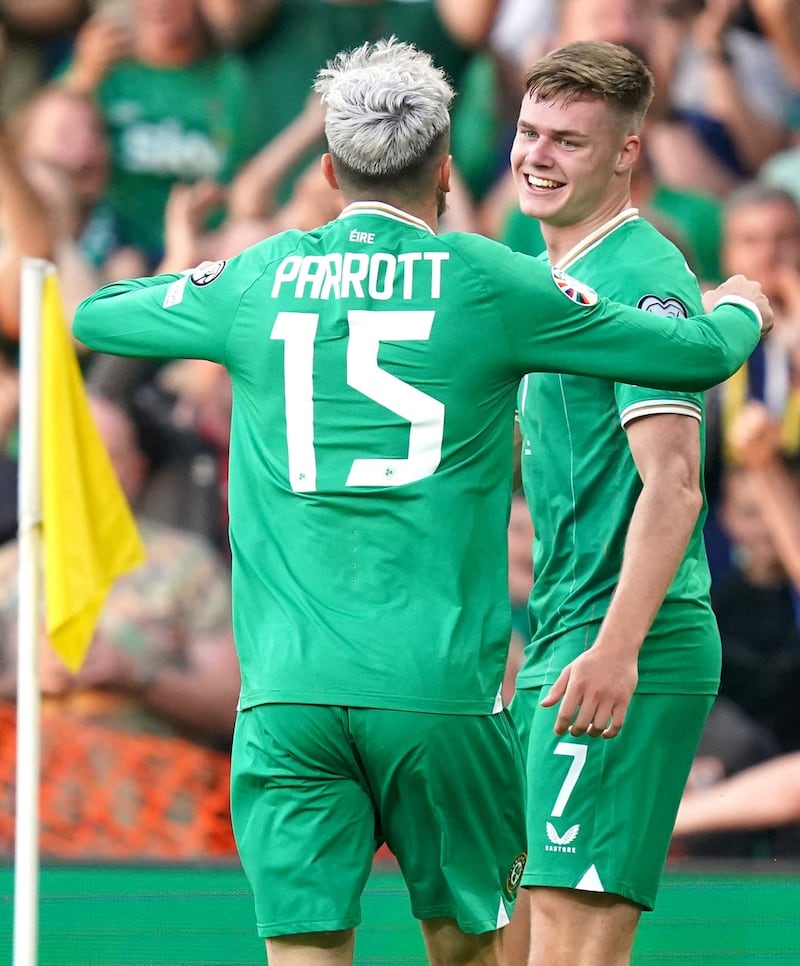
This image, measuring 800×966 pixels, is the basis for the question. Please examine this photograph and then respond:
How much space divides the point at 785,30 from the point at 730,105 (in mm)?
593

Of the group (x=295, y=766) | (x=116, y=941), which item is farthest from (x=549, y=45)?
(x=295, y=766)

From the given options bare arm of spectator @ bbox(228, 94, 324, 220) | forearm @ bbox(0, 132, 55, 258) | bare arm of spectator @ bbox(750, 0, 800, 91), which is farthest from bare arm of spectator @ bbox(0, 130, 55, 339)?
bare arm of spectator @ bbox(750, 0, 800, 91)

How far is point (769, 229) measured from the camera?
9.39 m

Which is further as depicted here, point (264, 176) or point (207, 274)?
point (264, 176)

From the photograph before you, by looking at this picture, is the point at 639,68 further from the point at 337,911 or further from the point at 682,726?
the point at 337,911

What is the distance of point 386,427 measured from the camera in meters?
2.66

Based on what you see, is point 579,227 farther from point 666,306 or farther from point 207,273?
point 207,273

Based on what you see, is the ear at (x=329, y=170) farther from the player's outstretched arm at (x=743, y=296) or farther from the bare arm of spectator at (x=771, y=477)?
the bare arm of spectator at (x=771, y=477)

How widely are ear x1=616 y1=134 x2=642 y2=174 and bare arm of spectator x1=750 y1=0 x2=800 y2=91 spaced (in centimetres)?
657

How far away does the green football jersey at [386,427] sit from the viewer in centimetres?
266

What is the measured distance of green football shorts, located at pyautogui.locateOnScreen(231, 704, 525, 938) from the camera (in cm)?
263

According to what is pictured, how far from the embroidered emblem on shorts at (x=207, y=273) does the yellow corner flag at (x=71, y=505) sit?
2.19 m

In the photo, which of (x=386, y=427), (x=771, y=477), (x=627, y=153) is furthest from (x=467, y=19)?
(x=386, y=427)

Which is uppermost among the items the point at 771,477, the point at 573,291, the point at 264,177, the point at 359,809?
the point at 264,177
